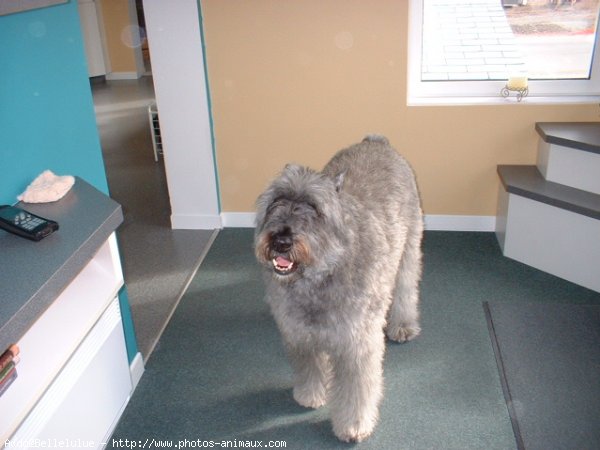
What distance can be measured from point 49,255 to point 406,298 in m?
1.96

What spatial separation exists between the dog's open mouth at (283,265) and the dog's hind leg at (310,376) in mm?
562

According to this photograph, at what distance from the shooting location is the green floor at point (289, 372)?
260 cm

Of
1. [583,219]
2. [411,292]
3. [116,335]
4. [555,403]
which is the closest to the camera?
[116,335]

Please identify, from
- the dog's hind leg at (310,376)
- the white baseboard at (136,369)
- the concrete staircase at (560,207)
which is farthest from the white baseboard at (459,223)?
the dog's hind leg at (310,376)

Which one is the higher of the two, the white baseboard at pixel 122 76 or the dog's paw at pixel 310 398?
the white baseboard at pixel 122 76

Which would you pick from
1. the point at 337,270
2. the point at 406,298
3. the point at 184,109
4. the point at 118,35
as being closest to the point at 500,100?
the point at 406,298

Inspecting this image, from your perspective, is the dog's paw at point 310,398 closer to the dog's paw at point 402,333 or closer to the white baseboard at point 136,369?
the dog's paw at point 402,333

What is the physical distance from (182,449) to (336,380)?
74cm

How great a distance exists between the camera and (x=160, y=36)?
408cm

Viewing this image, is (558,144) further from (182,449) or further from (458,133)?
(182,449)

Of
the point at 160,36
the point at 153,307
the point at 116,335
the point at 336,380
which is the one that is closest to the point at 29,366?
the point at 116,335

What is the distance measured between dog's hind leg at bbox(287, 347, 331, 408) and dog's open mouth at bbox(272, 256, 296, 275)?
562mm

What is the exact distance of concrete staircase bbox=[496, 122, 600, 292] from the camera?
349 cm

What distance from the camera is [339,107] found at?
4.16 m
